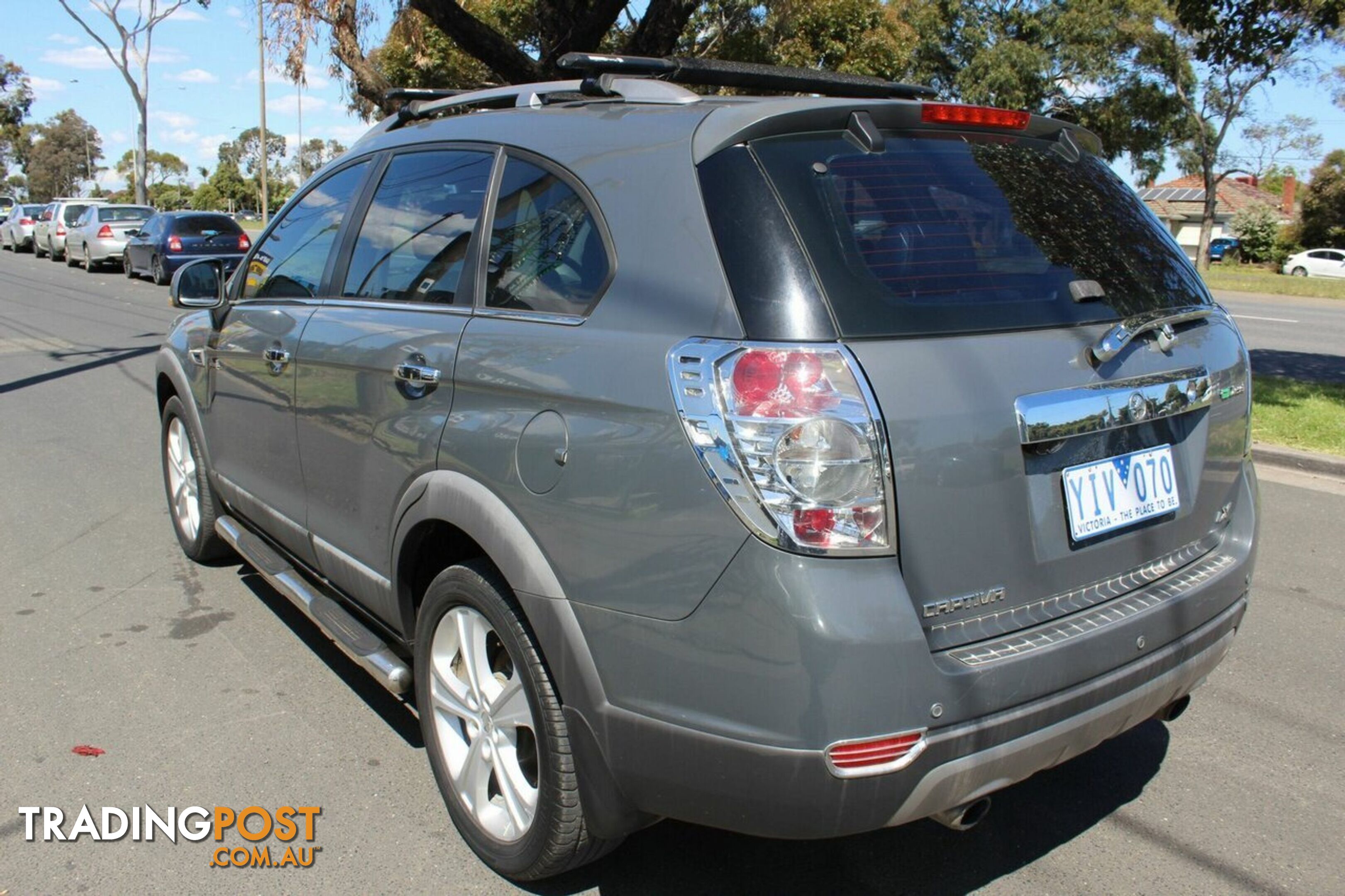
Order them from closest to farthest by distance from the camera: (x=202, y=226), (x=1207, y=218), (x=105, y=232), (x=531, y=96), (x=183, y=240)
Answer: (x=531, y=96) → (x=183, y=240) → (x=202, y=226) → (x=105, y=232) → (x=1207, y=218)

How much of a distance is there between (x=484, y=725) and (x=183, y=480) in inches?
121

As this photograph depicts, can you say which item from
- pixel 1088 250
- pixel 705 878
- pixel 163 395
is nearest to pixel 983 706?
pixel 705 878

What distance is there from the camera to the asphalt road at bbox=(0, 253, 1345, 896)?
2844 mm

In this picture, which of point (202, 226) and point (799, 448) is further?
point (202, 226)

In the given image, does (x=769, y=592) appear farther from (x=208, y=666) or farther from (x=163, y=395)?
(x=163, y=395)

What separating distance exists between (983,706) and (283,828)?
6.60 ft

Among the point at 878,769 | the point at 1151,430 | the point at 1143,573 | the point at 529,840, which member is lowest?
the point at 529,840

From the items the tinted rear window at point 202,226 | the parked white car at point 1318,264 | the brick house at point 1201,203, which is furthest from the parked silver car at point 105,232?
the brick house at point 1201,203

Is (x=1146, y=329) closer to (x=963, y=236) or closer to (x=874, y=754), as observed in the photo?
(x=963, y=236)

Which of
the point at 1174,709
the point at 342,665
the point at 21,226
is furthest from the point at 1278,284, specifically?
Result: the point at 21,226

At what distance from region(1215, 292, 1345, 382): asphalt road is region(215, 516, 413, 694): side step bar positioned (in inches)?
415

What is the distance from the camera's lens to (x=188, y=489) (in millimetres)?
5176

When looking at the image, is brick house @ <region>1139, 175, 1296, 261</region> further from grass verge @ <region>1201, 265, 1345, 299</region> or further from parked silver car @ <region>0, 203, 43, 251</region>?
parked silver car @ <region>0, 203, 43, 251</region>

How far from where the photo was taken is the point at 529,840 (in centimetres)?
263
